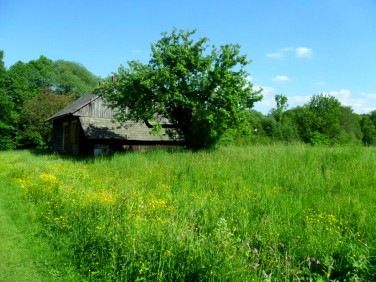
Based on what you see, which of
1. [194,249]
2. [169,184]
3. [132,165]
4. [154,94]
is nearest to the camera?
[194,249]

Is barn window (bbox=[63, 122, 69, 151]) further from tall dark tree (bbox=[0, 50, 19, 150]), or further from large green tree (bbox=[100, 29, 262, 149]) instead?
tall dark tree (bbox=[0, 50, 19, 150])

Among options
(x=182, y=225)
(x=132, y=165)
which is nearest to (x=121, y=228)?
(x=182, y=225)

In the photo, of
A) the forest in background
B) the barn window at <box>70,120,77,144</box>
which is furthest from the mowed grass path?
the forest in background

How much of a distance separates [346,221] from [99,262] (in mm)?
4331

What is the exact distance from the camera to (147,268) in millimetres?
3957

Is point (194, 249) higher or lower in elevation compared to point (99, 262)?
higher

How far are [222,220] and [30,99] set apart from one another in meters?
47.5

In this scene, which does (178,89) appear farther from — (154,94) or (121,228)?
(121,228)

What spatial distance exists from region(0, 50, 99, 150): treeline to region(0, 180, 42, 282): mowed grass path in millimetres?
35031

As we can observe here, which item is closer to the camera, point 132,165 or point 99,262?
point 99,262

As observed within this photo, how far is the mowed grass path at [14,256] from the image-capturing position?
4.57m

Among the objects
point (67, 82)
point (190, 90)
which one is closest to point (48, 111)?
point (67, 82)

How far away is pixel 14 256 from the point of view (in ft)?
17.1

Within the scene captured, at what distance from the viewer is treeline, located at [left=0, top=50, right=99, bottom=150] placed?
3966 cm
